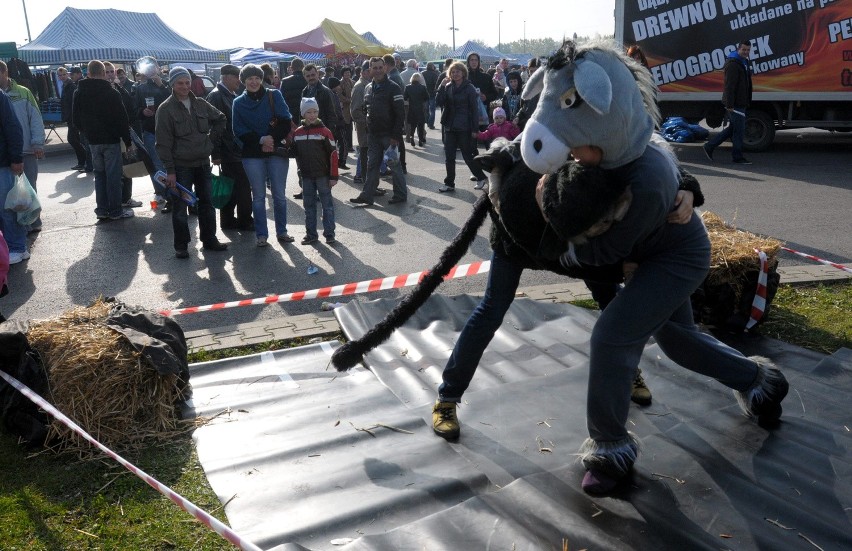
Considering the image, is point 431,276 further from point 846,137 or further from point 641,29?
point 846,137

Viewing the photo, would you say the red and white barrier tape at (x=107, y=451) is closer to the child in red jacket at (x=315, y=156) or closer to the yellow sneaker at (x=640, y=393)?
the yellow sneaker at (x=640, y=393)

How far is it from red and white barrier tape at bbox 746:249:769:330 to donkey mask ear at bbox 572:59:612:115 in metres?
2.67

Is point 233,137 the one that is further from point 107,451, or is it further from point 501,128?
point 107,451

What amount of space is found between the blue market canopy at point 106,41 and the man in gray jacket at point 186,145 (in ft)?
66.8

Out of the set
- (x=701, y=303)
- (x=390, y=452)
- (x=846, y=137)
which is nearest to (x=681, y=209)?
(x=390, y=452)

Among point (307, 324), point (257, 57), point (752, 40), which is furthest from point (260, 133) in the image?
point (257, 57)

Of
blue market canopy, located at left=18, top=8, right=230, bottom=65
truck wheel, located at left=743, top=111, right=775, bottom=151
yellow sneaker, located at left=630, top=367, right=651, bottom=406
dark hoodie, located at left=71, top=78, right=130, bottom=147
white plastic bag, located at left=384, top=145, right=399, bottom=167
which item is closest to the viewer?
yellow sneaker, located at left=630, top=367, right=651, bottom=406

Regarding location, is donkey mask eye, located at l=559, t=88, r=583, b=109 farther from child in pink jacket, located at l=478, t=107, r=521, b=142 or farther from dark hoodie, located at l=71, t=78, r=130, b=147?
child in pink jacket, located at l=478, t=107, r=521, b=142

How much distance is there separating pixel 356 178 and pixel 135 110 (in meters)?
3.70

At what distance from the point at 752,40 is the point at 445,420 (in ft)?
42.1

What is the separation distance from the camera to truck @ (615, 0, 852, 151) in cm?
1300

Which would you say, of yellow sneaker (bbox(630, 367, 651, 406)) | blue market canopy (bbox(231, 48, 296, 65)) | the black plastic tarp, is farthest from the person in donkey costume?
blue market canopy (bbox(231, 48, 296, 65))

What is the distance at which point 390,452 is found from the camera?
348cm

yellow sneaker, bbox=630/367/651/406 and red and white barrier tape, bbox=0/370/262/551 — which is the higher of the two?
red and white barrier tape, bbox=0/370/262/551
